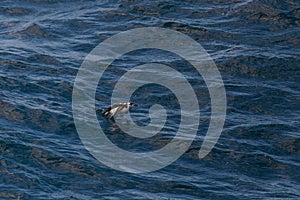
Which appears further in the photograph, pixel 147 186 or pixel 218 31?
pixel 218 31

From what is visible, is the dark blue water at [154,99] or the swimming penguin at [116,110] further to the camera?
the swimming penguin at [116,110]

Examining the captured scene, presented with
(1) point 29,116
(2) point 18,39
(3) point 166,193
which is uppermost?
(2) point 18,39

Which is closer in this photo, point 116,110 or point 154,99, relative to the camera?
point 116,110

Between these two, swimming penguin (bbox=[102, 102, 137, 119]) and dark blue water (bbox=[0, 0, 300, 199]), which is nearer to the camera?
dark blue water (bbox=[0, 0, 300, 199])

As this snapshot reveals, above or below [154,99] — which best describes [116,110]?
below

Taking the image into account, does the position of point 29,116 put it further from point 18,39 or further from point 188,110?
point 18,39

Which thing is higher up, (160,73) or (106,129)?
(160,73)

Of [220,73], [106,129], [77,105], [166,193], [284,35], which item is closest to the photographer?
[166,193]

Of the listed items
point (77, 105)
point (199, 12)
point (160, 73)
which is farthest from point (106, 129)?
point (199, 12)
